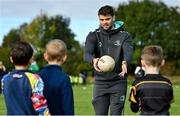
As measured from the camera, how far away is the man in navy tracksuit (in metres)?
9.88

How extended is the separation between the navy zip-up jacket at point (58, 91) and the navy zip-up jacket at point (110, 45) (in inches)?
102

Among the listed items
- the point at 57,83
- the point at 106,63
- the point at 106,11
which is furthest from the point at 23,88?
the point at 106,11

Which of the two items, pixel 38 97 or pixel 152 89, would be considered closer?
pixel 38 97

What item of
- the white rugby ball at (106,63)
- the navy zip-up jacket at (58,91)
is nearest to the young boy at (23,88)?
the navy zip-up jacket at (58,91)

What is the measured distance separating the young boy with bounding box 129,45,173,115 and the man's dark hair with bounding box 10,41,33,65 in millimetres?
1504

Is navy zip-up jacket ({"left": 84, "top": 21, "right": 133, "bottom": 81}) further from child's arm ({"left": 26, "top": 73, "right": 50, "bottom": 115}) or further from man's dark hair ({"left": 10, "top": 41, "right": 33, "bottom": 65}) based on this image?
child's arm ({"left": 26, "top": 73, "right": 50, "bottom": 115})

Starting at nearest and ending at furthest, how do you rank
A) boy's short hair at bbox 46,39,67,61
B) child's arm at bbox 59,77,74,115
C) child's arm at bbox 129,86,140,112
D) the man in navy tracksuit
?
child's arm at bbox 59,77,74,115 → boy's short hair at bbox 46,39,67,61 → child's arm at bbox 129,86,140,112 → the man in navy tracksuit

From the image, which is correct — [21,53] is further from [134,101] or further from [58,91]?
[134,101]

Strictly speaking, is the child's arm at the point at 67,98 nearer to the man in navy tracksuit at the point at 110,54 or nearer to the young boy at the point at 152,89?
the young boy at the point at 152,89

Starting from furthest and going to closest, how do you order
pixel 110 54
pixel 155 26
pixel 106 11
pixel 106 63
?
pixel 155 26
pixel 110 54
pixel 106 11
pixel 106 63

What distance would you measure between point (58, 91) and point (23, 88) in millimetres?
455

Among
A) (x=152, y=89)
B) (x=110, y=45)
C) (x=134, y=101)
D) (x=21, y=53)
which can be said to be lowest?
(x=134, y=101)

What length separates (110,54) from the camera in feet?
32.7

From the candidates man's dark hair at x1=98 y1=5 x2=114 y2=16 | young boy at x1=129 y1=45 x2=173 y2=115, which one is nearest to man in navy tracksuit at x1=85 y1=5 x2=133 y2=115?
man's dark hair at x1=98 y1=5 x2=114 y2=16
